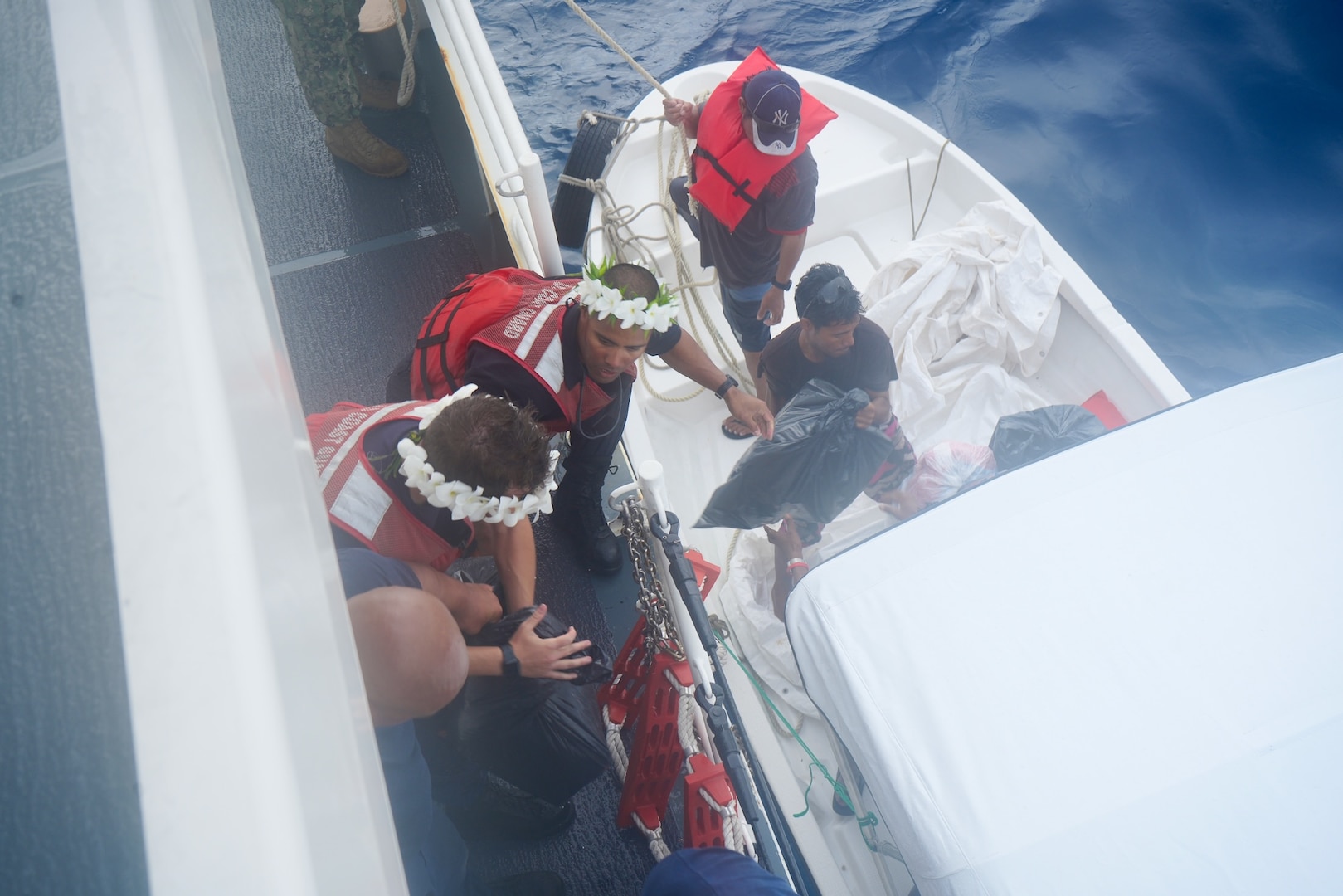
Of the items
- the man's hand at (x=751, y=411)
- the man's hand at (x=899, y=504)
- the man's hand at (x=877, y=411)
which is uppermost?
the man's hand at (x=751, y=411)

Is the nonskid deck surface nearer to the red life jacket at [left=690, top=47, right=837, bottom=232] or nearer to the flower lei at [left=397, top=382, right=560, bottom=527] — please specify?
the red life jacket at [left=690, top=47, right=837, bottom=232]

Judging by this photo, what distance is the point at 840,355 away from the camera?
2.58m

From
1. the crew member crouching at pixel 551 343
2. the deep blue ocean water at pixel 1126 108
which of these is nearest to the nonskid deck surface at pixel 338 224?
the crew member crouching at pixel 551 343

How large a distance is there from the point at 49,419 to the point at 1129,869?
4.74 feet

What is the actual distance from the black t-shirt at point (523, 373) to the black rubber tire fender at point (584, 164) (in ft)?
5.42

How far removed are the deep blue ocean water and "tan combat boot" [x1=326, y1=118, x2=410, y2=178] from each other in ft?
7.59

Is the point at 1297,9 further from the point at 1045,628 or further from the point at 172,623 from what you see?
the point at 172,623

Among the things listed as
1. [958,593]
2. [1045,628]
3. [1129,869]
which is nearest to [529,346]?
[958,593]

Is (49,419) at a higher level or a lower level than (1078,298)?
higher

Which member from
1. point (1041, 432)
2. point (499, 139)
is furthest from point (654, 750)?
point (499, 139)

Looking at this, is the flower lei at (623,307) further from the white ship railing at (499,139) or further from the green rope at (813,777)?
the green rope at (813,777)

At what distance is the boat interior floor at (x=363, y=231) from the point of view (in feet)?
8.64

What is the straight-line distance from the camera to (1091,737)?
4.13ft

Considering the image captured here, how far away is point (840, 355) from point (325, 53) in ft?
7.10
